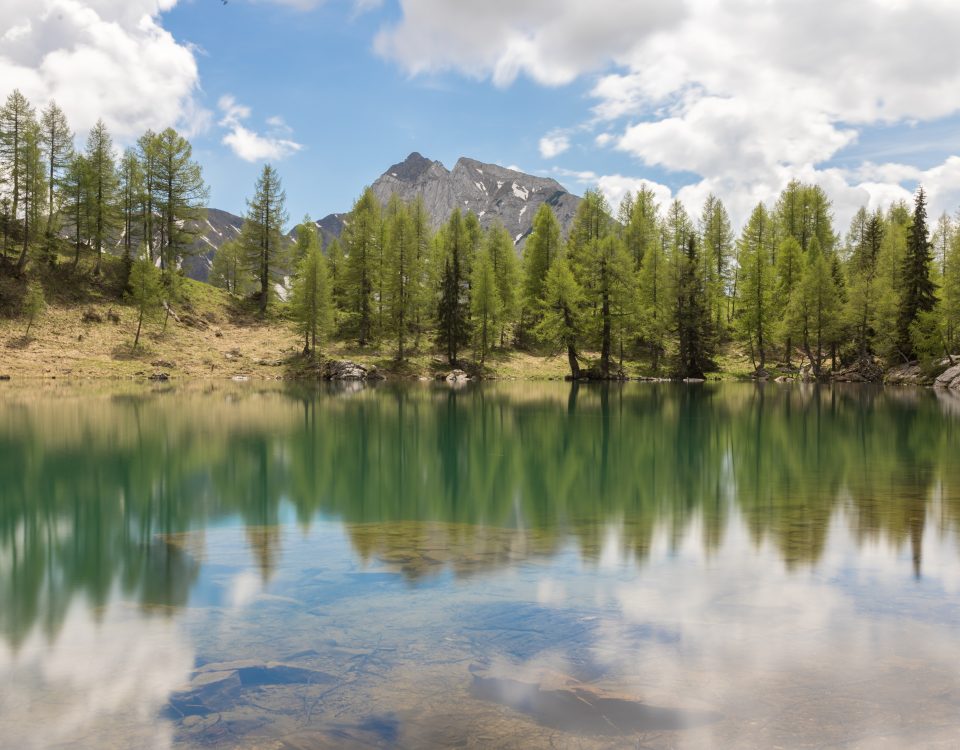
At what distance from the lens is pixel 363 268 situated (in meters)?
81.8

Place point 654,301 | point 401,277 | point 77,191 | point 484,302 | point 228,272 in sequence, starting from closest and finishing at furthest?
1. point 77,191
2. point 484,302
3. point 401,277
4. point 654,301
5. point 228,272

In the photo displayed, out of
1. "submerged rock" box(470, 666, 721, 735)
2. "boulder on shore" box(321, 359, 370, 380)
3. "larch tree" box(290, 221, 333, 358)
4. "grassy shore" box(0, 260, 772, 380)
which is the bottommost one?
"submerged rock" box(470, 666, 721, 735)

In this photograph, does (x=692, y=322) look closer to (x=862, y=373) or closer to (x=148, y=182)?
(x=862, y=373)

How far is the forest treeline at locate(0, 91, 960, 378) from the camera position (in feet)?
228

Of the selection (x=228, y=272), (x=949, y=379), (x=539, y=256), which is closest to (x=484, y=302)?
(x=539, y=256)

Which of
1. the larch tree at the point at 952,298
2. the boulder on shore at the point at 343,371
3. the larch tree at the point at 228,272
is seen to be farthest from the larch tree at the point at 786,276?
the larch tree at the point at 228,272

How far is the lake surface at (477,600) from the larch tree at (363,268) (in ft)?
194

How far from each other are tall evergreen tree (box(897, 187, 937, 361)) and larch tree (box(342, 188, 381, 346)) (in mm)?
55266

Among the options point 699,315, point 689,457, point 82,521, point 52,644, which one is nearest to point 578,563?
point 52,644

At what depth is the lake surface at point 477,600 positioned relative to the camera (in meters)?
6.18

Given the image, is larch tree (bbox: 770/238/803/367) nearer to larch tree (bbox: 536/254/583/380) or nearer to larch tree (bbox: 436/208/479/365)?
larch tree (bbox: 536/254/583/380)

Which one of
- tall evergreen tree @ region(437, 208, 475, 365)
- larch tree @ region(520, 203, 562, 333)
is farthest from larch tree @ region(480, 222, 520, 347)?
tall evergreen tree @ region(437, 208, 475, 365)

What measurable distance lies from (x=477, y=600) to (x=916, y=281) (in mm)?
74106

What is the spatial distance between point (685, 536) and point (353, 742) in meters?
8.64
